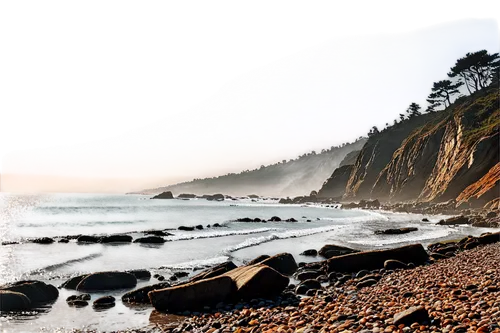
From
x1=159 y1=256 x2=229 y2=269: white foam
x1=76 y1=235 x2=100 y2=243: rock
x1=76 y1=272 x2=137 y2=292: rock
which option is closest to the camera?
x1=76 y1=272 x2=137 y2=292: rock

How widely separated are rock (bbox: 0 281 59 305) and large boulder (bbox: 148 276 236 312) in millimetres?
4043

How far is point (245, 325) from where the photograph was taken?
9.66 metres

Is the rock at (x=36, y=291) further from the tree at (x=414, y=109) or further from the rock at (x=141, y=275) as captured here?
the tree at (x=414, y=109)

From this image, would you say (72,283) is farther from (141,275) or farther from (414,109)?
(414,109)

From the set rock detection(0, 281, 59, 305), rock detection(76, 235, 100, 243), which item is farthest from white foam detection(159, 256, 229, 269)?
rock detection(76, 235, 100, 243)

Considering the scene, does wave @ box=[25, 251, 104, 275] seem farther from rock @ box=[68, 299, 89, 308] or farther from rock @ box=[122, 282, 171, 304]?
rock @ box=[122, 282, 171, 304]

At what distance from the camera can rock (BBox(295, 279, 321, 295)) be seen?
1320 cm

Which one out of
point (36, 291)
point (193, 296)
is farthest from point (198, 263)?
point (193, 296)

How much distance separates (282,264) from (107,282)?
720 cm

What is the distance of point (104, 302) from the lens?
13039mm

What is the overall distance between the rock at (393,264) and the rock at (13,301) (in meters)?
13.0

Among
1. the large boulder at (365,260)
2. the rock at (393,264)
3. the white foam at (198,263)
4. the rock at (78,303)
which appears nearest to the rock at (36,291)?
the rock at (78,303)

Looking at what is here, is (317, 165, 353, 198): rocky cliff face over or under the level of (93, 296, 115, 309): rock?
under

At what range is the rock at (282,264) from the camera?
1716cm
